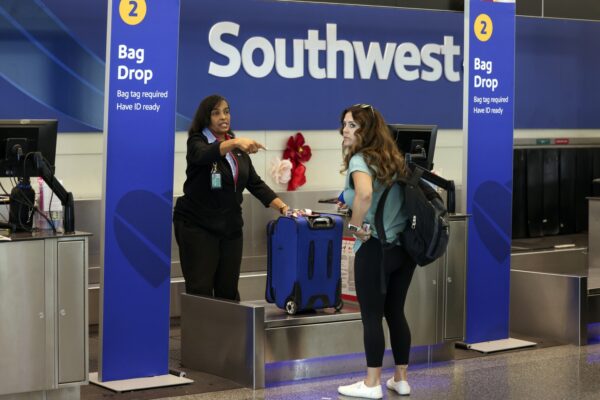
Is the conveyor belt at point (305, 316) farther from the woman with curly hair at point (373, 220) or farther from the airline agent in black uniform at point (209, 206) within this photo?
the woman with curly hair at point (373, 220)

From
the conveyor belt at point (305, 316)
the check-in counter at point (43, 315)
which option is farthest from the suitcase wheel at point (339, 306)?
the check-in counter at point (43, 315)

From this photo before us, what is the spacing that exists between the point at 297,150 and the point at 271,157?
241 mm

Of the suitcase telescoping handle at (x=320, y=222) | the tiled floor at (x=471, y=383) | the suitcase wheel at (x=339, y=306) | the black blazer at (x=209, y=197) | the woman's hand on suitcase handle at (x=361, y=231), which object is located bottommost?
the tiled floor at (x=471, y=383)

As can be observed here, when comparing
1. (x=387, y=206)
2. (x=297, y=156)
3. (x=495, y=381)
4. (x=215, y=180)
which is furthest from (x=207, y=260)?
(x=297, y=156)

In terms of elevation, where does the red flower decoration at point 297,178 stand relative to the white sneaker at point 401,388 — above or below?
above

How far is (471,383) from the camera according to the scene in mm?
5816

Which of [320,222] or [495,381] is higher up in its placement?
[320,222]

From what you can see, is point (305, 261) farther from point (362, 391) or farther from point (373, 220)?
point (362, 391)

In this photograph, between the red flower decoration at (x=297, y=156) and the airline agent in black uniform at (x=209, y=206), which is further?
the red flower decoration at (x=297, y=156)

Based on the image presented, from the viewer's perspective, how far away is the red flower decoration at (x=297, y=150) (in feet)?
29.6

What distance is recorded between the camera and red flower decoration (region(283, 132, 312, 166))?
9031 millimetres

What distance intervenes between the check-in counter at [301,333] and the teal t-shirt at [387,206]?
77cm

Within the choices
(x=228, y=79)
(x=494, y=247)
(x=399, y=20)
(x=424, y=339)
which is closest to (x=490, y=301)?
(x=494, y=247)

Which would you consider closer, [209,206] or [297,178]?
[209,206]
